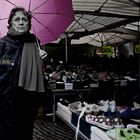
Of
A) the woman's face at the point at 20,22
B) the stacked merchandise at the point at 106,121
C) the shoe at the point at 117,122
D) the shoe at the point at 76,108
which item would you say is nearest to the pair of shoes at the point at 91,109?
the stacked merchandise at the point at 106,121

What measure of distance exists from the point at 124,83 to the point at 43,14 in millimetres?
3965

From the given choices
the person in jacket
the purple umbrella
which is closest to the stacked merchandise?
the person in jacket

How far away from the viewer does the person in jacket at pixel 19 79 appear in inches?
88.7

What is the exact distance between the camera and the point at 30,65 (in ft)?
7.75

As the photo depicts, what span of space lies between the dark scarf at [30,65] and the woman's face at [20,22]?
45mm

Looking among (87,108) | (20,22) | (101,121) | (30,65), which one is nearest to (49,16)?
(87,108)

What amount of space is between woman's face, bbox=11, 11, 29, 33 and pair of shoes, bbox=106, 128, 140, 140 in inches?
55.6

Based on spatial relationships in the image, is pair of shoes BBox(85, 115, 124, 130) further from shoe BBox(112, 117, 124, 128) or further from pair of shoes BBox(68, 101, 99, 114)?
pair of shoes BBox(68, 101, 99, 114)

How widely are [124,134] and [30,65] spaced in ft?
4.26

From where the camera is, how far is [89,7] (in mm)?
7152

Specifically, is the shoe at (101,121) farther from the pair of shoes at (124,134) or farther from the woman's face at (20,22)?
the woman's face at (20,22)

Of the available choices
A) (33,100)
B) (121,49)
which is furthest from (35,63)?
(121,49)

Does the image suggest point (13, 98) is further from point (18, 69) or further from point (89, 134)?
point (89, 134)

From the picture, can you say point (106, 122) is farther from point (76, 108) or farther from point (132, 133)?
point (76, 108)
